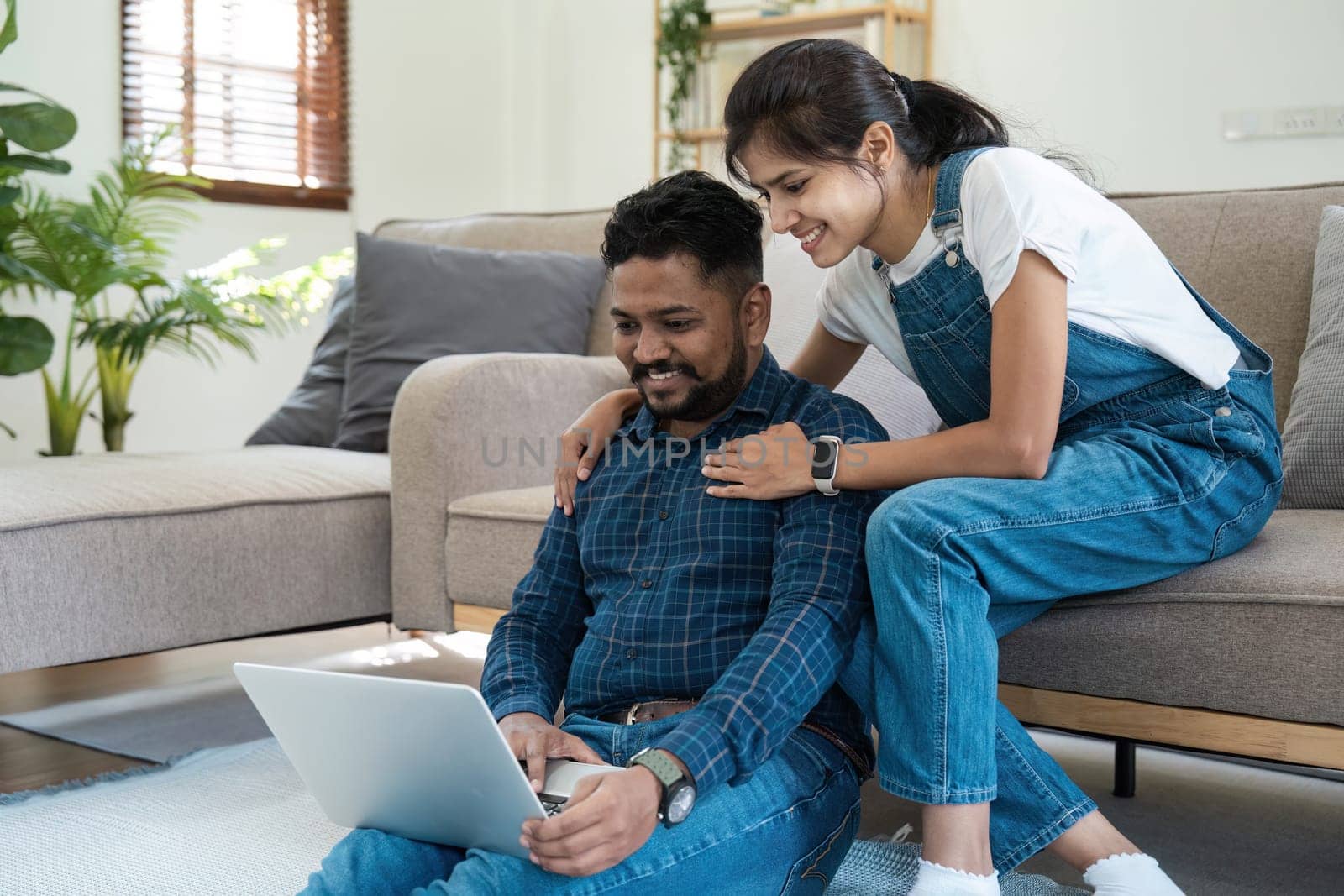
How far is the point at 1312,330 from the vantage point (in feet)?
5.98

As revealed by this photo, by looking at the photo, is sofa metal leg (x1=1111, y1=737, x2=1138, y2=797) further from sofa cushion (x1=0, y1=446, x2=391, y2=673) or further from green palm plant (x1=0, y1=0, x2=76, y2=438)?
green palm plant (x1=0, y1=0, x2=76, y2=438)

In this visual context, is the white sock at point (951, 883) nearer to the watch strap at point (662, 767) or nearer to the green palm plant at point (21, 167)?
the watch strap at point (662, 767)

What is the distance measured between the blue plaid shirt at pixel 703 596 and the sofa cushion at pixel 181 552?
2.90 feet

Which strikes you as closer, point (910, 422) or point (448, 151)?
point (910, 422)

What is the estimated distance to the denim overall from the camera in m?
1.22

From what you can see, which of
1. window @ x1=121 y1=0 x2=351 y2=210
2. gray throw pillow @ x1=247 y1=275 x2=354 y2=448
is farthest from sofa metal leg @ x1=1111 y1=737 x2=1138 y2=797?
window @ x1=121 y1=0 x2=351 y2=210

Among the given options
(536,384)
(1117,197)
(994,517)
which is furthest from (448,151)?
(994,517)

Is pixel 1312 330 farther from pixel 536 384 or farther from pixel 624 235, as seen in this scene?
pixel 536 384

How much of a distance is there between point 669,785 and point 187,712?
1714mm

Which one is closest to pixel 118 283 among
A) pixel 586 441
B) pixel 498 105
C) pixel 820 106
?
pixel 498 105

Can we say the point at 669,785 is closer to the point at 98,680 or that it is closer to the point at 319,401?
the point at 319,401

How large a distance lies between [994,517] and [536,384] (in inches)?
45.2

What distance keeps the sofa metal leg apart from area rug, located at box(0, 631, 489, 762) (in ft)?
4.14

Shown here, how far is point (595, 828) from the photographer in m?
1.00
